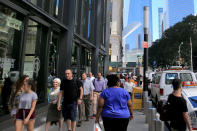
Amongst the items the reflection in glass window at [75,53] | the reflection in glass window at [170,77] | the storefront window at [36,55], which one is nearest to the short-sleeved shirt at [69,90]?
the storefront window at [36,55]

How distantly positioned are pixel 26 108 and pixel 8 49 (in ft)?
13.0

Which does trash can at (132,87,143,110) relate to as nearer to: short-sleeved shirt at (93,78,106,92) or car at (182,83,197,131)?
short-sleeved shirt at (93,78,106,92)

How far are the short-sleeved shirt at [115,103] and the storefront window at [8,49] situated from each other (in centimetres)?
486

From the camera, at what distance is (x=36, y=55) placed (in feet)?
30.8

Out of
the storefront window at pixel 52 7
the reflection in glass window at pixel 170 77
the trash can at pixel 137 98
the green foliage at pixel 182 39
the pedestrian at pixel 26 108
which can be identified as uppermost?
the green foliage at pixel 182 39

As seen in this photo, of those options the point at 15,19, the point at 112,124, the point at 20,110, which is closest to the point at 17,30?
the point at 15,19

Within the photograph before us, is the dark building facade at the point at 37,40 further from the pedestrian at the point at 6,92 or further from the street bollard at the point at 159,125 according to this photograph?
the street bollard at the point at 159,125

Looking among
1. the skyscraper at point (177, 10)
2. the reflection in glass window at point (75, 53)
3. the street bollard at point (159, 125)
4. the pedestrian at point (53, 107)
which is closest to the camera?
the street bollard at point (159, 125)

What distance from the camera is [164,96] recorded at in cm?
903

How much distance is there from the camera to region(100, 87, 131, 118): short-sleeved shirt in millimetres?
3539

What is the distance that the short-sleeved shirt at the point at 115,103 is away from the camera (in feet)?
11.6

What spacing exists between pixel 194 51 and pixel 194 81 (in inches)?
1822

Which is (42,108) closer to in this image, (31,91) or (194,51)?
(31,91)

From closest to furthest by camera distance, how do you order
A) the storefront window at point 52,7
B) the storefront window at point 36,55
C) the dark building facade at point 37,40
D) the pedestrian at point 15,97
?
the pedestrian at point 15,97 < the dark building facade at point 37,40 < the storefront window at point 36,55 < the storefront window at point 52,7
